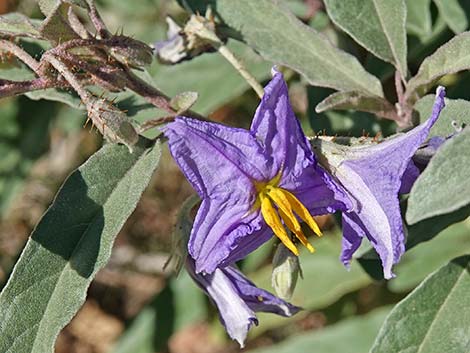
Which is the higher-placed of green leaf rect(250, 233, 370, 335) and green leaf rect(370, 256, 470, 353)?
green leaf rect(370, 256, 470, 353)

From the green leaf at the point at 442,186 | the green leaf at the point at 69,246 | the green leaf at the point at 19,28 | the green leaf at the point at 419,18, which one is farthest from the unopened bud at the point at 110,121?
the green leaf at the point at 419,18

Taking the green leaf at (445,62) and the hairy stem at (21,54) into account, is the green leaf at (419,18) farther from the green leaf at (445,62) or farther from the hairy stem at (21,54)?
the hairy stem at (21,54)

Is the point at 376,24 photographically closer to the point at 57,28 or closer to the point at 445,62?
the point at 445,62

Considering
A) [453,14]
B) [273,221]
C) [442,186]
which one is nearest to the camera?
[442,186]

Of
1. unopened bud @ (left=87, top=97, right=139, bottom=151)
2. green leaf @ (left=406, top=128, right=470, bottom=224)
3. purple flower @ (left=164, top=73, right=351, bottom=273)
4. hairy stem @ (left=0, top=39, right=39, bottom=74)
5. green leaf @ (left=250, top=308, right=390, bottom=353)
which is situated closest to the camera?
green leaf @ (left=406, top=128, right=470, bottom=224)

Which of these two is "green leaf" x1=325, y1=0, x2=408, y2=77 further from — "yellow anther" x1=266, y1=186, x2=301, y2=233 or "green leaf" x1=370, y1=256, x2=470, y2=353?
"yellow anther" x1=266, y1=186, x2=301, y2=233

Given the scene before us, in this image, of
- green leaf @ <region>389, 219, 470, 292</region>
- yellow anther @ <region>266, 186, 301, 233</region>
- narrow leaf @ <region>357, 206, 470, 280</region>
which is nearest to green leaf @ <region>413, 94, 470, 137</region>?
narrow leaf @ <region>357, 206, 470, 280</region>

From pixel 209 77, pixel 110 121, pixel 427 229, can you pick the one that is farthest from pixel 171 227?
pixel 110 121
